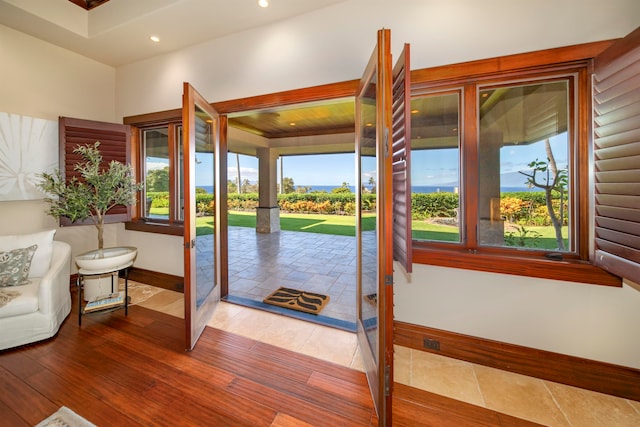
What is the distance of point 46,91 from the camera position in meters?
3.15

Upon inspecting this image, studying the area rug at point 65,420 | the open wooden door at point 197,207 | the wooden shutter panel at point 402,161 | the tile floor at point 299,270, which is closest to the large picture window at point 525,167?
the wooden shutter panel at point 402,161

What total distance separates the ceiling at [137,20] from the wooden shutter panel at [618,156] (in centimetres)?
216

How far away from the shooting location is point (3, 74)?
283 cm

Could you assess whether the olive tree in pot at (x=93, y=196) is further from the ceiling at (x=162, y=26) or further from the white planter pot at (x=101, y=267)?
the ceiling at (x=162, y=26)

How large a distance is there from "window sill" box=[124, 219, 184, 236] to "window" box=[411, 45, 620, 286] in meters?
3.05

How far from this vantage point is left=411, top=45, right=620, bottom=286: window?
5.90 feet

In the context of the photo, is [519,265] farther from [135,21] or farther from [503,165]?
[135,21]

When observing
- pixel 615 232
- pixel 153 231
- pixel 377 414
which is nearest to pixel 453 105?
pixel 615 232

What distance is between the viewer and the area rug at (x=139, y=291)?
3144 mm

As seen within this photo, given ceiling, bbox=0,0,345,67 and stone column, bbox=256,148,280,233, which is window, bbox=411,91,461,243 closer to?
ceiling, bbox=0,0,345,67

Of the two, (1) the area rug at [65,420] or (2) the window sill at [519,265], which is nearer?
(1) the area rug at [65,420]

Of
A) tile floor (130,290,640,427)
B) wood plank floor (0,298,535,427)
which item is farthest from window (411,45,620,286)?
wood plank floor (0,298,535,427)

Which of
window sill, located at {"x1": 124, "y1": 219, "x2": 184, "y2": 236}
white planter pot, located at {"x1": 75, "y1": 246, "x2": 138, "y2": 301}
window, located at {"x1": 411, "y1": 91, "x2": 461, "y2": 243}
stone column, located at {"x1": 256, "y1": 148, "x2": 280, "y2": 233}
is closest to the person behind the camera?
window, located at {"x1": 411, "y1": 91, "x2": 461, "y2": 243}

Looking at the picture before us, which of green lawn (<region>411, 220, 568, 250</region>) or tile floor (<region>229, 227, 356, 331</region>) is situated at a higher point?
green lawn (<region>411, 220, 568, 250</region>)
